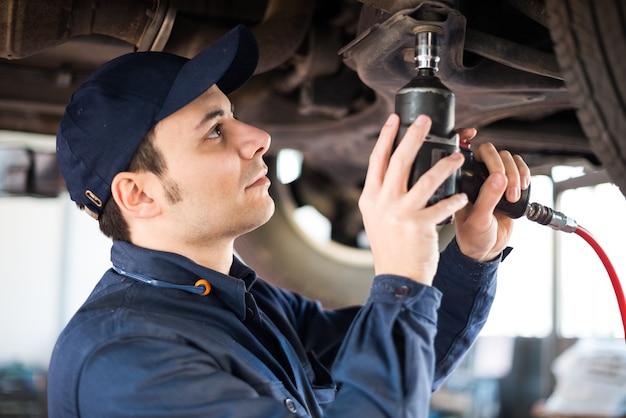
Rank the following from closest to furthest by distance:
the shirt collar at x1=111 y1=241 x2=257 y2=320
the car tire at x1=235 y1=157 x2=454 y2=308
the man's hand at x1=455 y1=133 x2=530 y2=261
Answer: the man's hand at x1=455 y1=133 x2=530 y2=261
the shirt collar at x1=111 y1=241 x2=257 y2=320
the car tire at x1=235 y1=157 x2=454 y2=308

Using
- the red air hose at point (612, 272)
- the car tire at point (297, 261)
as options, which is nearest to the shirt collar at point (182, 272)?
the red air hose at point (612, 272)

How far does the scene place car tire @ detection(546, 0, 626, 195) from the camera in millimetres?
656

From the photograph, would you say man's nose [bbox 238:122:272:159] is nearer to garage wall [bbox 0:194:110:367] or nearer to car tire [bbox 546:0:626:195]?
car tire [bbox 546:0:626:195]

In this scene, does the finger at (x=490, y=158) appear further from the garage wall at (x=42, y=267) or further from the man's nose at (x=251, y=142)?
the garage wall at (x=42, y=267)

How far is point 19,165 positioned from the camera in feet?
5.86

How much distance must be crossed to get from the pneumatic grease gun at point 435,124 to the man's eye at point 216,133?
279mm

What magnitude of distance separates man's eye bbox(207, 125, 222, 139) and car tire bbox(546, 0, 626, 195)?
0.43 m

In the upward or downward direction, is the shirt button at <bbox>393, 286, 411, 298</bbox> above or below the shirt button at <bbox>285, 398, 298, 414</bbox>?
above

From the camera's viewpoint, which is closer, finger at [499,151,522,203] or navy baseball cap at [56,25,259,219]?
finger at [499,151,522,203]

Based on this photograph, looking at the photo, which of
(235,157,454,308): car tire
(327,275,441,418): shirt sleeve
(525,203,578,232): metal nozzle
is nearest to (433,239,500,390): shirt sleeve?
(525,203,578,232): metal nozzle

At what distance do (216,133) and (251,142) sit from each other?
0.17 ft

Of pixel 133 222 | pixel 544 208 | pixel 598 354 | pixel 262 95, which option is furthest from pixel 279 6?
pixel 598 354

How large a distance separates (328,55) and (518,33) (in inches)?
16.0

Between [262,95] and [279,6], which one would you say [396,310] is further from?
[262,95]
